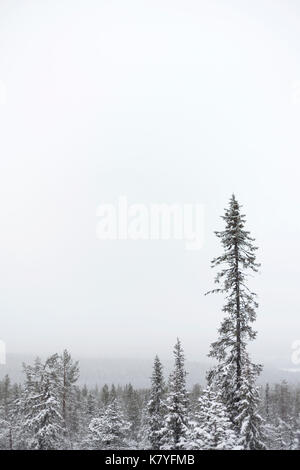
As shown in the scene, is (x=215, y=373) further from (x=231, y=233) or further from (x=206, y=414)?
(x=231, y=233)

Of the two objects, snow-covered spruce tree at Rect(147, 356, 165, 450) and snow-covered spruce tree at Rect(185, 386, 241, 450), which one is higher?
snow-covered spruce tree at Rect(185, 386, 241, 450)

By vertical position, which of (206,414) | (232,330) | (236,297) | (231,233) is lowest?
(206,414)

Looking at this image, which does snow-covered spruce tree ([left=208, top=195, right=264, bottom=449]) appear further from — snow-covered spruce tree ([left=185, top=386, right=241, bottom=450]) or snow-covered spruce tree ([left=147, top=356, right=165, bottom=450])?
snow-covered spruce tree ([left=147, top=356, right=165, bottom=450])

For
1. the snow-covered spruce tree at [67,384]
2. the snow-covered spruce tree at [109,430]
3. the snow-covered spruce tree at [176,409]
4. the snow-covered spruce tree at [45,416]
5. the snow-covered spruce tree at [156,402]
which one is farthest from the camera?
the snow-covered spruce tree at [156,402]

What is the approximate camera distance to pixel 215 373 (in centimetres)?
1769

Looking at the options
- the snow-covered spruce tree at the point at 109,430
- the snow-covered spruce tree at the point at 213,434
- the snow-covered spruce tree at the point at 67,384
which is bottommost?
the snow-covered spruce tree at the point at 109,430

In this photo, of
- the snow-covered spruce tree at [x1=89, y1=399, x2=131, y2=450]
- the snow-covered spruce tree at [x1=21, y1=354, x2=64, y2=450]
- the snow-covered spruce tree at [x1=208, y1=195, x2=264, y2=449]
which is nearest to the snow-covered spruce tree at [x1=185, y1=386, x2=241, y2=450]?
the snow-covered spruce tree at [x1=208, y1=195, x2=264, y2=449]

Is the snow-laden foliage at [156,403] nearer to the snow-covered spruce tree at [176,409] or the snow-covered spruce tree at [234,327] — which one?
the snow-covered spruce tree at [176,409]

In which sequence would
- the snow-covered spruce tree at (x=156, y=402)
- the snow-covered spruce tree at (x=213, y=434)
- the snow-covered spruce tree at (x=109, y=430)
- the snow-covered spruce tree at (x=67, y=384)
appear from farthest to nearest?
the snow-covered spruce tree at (x=156, y=402)
the snow-covered spruce tree at (x=67, y=384)
the snow-covered spruce tree at (x=109, y=430)
the snow-covered spruce tree at (x=213, y=434)

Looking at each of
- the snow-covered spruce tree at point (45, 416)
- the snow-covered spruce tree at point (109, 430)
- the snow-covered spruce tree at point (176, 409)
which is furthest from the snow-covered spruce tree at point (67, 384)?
the snow-covered spruce tree at point (176, 409)
